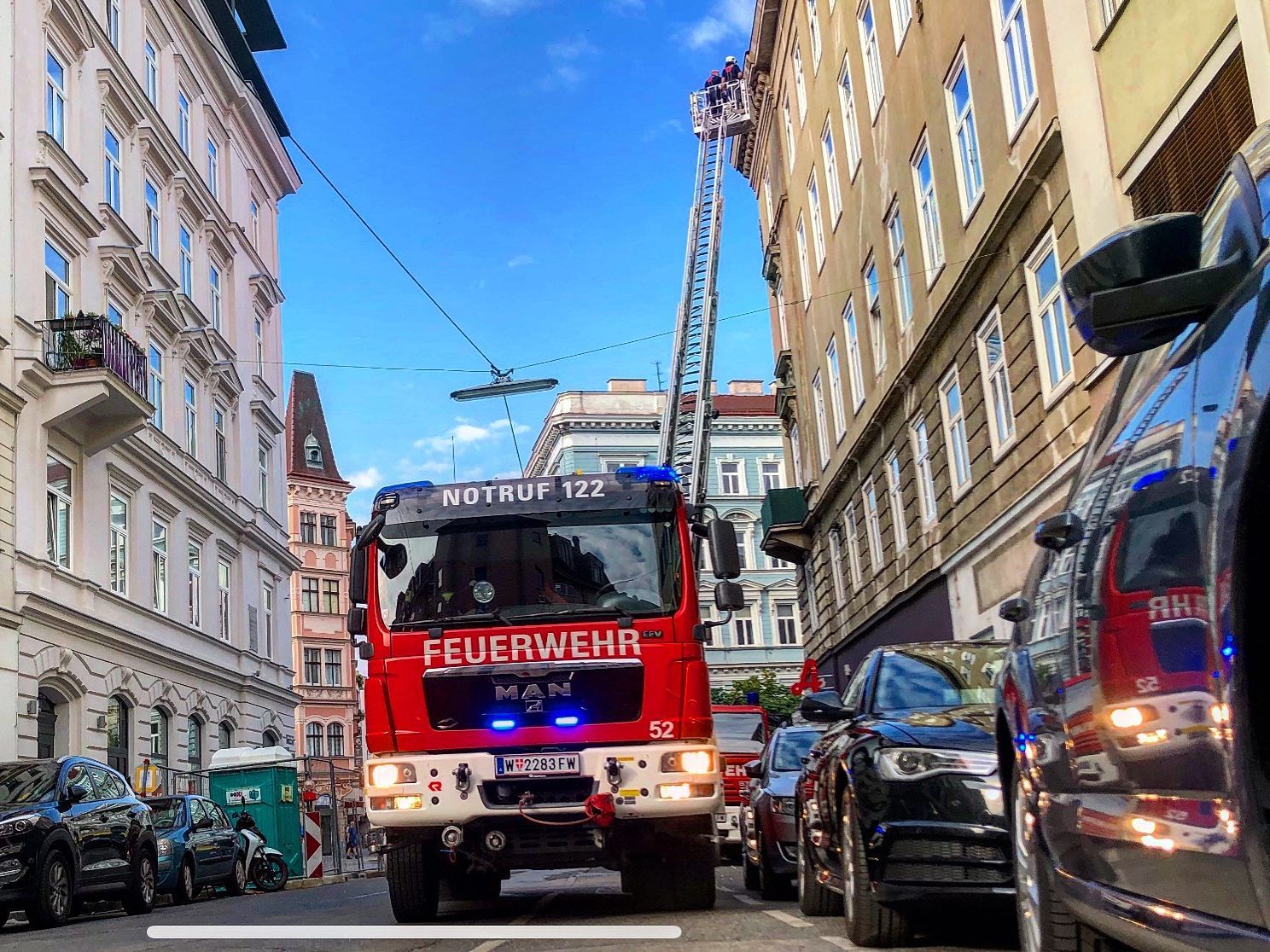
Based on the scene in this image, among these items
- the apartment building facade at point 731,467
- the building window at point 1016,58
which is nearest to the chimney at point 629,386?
the apartment building facade at point 731,467

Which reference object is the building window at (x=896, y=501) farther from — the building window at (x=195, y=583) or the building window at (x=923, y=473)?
the building window at (x=195, y=583)

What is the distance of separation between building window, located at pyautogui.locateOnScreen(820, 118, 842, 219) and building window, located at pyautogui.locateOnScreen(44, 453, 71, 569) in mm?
15263

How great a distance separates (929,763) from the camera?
257 inches

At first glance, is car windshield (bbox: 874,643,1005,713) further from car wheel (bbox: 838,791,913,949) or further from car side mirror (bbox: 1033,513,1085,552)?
car side mirror (bbox: 1033,513,1085,552)

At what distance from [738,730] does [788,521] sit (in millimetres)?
12991

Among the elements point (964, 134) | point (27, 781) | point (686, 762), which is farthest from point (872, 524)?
point (686, 762)

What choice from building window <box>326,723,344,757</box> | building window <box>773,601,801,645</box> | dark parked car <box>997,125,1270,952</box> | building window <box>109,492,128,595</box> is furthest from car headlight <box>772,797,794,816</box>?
building window <box>326,723,344,757</box>

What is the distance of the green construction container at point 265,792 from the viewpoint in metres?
28.1

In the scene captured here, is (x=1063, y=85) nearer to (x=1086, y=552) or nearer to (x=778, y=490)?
(x=1086, y=552)

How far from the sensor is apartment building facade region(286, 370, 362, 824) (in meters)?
71.9

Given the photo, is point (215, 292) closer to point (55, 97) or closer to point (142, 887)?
point (55, 97)

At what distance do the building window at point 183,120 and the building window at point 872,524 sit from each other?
57.9 feet

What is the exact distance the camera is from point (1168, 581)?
9.37ft

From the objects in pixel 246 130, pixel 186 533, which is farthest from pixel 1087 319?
pixel 246 130
